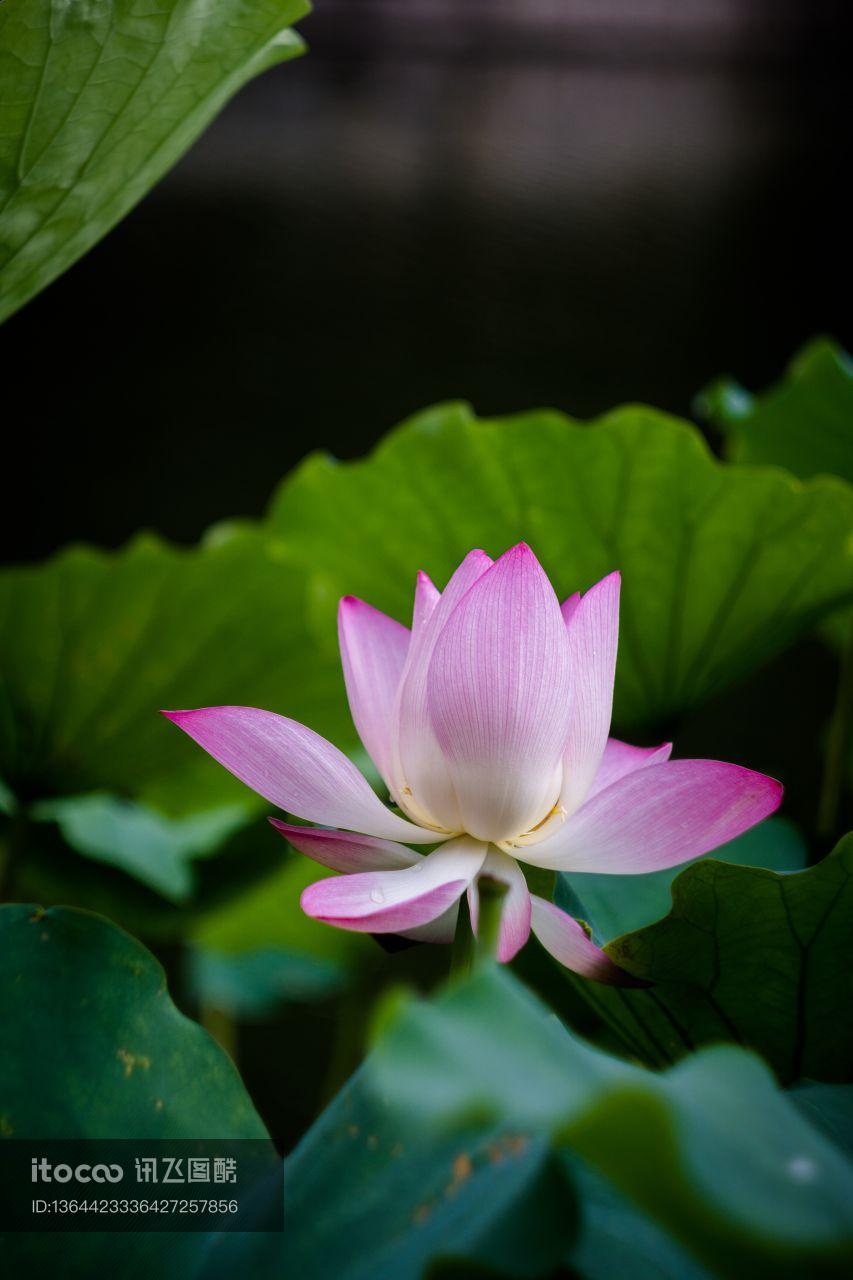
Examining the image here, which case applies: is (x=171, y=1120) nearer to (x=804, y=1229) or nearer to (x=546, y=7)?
(x=804, y=1229)

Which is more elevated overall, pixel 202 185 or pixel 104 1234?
pixel 202 185

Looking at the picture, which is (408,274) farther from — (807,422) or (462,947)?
(462,947)

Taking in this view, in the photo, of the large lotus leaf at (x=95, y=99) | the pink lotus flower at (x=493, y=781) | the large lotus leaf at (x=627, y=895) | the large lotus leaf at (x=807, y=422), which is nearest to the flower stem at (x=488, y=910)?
the pink lotus flower at (x=493, y=781)

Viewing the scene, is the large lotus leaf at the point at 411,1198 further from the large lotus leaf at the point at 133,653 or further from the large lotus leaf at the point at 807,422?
the large lotus leaf at the point at 807,422

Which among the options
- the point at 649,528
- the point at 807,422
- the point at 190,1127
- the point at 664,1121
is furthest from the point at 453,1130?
the point at 807,422

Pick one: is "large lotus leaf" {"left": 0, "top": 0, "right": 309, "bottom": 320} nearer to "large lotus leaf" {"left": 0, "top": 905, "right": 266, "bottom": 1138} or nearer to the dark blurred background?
"large lotus leaf" {"left": 0, "top": 905, "right": 266, "bottom": 1138}

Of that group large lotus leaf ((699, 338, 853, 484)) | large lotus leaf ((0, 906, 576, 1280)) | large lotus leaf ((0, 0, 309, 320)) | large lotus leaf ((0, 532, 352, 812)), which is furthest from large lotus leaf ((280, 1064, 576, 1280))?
large lotus leaf ((699, 338, 853, 484))

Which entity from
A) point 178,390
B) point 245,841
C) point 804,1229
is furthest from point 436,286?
point 804,1229
